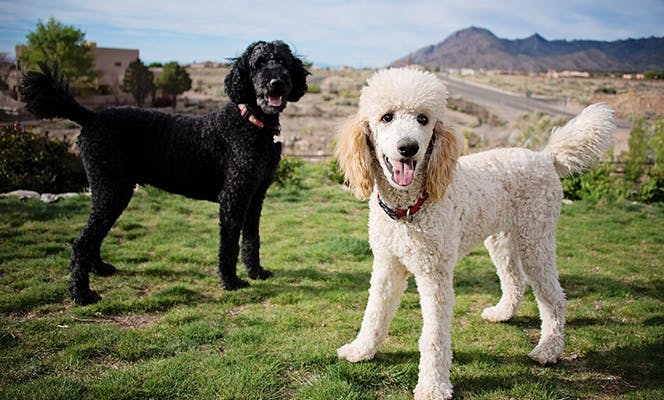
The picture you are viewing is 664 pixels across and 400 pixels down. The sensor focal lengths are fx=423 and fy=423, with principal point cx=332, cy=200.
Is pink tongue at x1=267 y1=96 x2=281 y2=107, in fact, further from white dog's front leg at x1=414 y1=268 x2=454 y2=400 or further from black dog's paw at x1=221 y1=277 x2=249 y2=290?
white dog's front leg at x1=414 y1=268 x2=454 y2=400

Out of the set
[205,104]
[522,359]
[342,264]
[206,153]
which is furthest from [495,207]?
[205,104]

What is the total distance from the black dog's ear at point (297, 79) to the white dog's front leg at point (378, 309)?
2.18 m

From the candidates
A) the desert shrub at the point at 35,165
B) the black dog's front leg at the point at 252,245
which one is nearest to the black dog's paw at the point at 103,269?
the black dog's front leg at the point at 252,245

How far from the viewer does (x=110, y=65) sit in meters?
20.6

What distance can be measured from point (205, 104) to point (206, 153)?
61.8ft

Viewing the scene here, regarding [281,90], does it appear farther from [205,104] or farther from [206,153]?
[205,104]

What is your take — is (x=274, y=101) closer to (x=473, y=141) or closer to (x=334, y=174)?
(x=334, y=174)

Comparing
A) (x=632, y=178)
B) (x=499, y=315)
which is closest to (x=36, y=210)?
(x=499, y=315)

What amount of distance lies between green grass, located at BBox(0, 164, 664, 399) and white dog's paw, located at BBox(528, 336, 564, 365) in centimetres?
7

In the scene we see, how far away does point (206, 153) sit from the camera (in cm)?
436

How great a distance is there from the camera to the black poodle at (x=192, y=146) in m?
4.04

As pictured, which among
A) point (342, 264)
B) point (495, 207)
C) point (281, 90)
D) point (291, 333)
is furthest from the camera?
point (342, 264)

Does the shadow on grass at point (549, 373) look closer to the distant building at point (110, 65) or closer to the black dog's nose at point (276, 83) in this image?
the black dog's nose at point (276, 83)

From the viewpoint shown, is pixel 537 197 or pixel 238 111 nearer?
pixel 537 197
